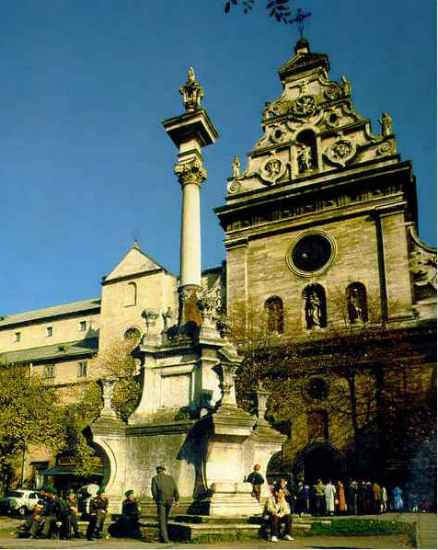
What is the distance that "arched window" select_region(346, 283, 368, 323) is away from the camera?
117ft

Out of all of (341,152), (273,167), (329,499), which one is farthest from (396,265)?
(329,499)

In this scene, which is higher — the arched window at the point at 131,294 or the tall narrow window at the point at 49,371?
the arched window at the point at 131,294

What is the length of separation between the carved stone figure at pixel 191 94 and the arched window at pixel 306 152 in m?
23.3

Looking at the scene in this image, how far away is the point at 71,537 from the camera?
39.8 ft

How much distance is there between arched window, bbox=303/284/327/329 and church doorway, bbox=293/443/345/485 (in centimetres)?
720

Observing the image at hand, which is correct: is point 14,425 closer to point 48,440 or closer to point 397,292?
point 48,440

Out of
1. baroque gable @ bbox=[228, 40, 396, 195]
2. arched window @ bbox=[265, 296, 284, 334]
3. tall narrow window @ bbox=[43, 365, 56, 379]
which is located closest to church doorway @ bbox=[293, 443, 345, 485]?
arched window @ bbox=[265, 296, 284, 334]

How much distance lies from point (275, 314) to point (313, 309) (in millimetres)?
2595

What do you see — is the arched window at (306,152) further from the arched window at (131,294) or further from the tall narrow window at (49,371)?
the tall narrow window at (49,371)

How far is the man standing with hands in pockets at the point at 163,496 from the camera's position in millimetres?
10594

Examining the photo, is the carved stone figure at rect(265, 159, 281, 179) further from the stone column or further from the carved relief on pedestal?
the stone column

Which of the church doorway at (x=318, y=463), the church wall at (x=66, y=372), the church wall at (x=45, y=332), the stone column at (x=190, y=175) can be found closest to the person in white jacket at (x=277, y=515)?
the stone column at (x=190, y=175)

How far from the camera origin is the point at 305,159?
134 ft

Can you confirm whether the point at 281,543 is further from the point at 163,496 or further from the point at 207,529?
the point at 163,496
